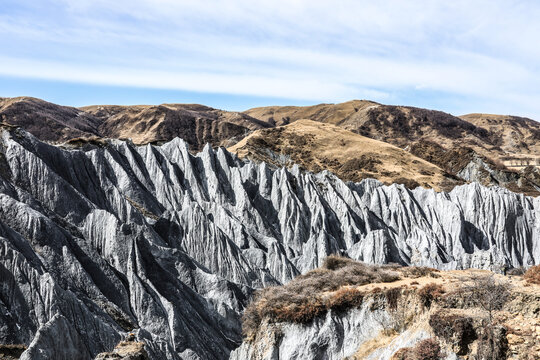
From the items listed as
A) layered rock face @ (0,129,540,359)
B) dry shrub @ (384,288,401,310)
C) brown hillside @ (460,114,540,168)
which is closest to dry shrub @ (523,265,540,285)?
dry shrub @ (384,288,401,310)

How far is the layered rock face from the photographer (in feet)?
81.7

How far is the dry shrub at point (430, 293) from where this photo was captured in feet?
66.4

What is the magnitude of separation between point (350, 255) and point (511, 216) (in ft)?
69.2

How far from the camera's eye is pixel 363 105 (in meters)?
200

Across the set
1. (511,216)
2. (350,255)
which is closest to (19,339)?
(350,255)

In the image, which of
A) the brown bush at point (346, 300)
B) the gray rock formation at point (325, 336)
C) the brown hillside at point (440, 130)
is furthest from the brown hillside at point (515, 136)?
the gray rock formation at point (325, 336)

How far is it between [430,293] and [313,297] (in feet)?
17.8

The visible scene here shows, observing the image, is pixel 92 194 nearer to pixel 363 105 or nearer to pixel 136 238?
pixel 136 238

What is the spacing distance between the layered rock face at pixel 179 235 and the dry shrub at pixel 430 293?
12811 millimetres

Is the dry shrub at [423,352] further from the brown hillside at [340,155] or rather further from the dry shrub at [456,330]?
the brown hillside at [340,155]

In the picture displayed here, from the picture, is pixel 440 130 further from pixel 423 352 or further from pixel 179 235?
pixel 423 352

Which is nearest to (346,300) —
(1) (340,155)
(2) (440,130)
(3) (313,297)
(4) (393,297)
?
(3) (313,297)

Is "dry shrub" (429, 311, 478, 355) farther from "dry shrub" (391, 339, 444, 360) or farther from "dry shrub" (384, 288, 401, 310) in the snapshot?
"dry shrub" (384, 288, 401, 310)

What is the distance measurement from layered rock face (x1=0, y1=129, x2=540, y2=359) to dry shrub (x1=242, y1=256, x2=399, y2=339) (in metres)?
6.07
